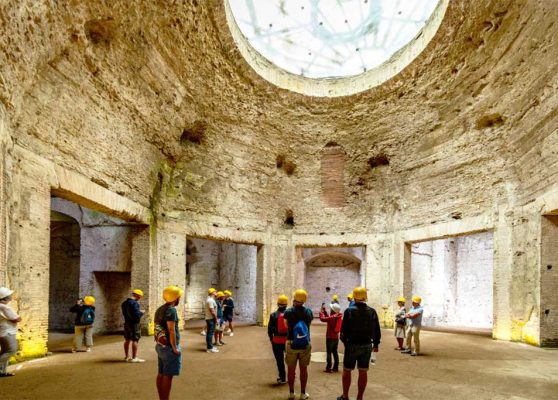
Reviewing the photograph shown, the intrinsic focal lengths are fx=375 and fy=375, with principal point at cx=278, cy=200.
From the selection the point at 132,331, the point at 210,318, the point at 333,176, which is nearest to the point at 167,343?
the point at 132,331

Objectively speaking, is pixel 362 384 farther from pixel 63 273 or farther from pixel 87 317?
pixel 63 273

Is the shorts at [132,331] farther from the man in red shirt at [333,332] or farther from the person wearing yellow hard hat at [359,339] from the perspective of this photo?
the person wearing yellow hard hat at [359,339]

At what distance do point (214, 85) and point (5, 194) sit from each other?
20.5 ft

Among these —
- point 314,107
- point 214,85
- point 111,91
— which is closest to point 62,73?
point 111,91

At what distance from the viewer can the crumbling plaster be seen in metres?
6.48

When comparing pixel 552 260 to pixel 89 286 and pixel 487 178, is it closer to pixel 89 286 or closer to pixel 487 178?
pixel 487 178

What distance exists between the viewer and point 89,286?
11445 mm

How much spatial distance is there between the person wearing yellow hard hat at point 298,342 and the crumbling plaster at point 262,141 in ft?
14.9

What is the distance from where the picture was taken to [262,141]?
1274 centimetres

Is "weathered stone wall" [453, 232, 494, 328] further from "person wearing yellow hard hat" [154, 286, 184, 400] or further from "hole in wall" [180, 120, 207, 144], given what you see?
"person wearing yellow hard hat" [154, 286, 184, 400]

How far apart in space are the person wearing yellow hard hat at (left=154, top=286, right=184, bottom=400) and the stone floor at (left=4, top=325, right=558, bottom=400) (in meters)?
0.85

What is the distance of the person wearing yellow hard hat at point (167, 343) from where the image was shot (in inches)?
156

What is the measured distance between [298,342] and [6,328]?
407 centimetres

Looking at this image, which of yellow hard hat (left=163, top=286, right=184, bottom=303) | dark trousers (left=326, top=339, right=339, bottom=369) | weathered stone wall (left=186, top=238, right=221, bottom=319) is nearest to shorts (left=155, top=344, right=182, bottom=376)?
yellow hard hat (left=163, top=286, right=184, bottom=303)
